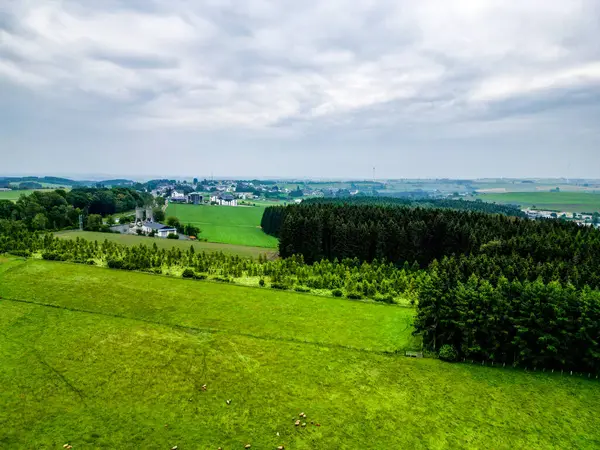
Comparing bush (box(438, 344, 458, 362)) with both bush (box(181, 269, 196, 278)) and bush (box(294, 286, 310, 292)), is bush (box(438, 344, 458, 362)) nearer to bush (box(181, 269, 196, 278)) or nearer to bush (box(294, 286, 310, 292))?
bush (box(294, 286, 310, 292))

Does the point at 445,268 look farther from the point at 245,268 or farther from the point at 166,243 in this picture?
the point at 166,243

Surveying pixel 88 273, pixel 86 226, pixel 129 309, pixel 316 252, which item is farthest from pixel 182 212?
pixel 129 309

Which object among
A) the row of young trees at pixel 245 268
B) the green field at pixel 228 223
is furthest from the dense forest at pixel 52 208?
the row of young trees at pixel 245 268

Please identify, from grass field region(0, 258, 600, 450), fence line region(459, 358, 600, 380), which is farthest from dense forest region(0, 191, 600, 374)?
grass field region(0, 258, 600, 450)

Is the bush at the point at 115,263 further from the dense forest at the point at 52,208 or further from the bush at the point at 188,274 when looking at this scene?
the dense forest at the point at 52,208

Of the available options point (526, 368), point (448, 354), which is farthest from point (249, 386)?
point (526, 368)

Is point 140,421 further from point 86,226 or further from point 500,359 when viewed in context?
point 86,226
